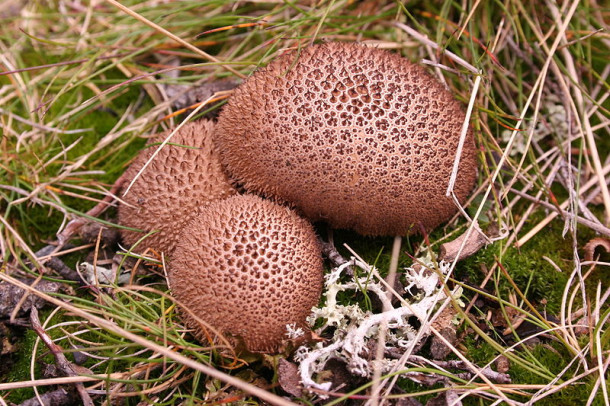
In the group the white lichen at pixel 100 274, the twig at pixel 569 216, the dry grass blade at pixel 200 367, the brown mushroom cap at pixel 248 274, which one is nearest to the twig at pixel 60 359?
the dry grass blade at pixel 200 367

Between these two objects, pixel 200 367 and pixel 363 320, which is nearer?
pixel 200 367

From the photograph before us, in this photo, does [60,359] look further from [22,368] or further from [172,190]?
[172,190]

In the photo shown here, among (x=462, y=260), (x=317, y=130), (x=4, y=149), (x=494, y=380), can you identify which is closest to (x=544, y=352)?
(x=494, y=380)

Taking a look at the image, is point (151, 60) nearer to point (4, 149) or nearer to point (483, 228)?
point (4, 149)

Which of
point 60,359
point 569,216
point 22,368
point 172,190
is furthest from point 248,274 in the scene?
point 569,216

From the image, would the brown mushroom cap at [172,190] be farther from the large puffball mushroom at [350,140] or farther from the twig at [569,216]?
the twig at [569,216]

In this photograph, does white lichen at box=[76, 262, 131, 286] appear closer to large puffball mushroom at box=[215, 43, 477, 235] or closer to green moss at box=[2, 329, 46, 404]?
green moss at box=[2, 329, 46, 404]
